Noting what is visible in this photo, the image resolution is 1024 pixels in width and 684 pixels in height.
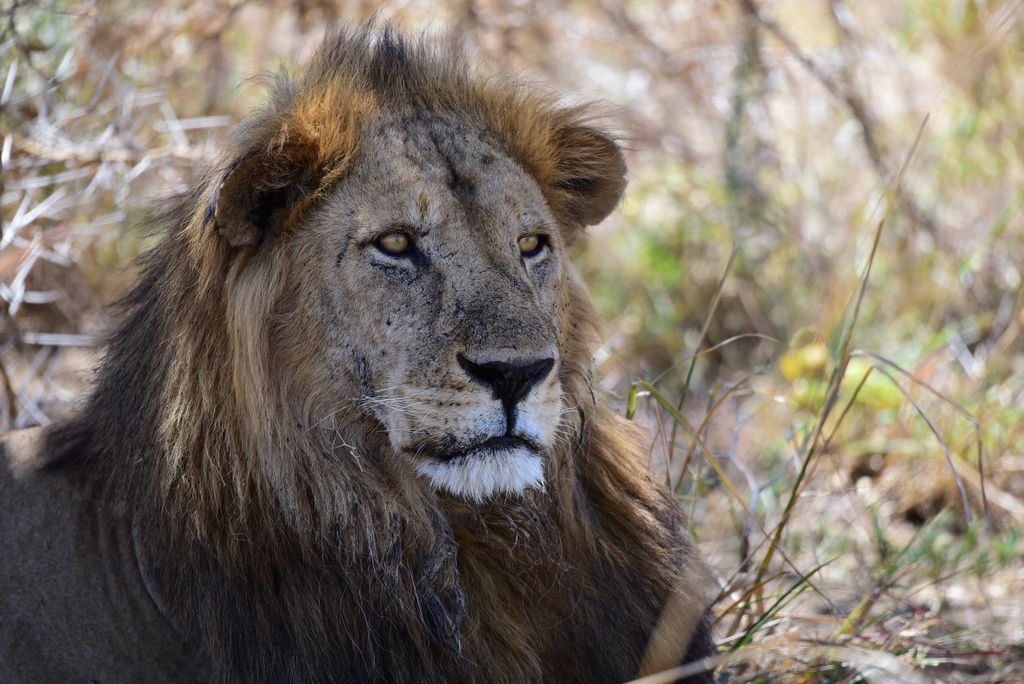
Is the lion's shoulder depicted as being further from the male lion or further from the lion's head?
the lion's head

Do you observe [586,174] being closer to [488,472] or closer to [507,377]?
[507,377]

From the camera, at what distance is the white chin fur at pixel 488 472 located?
2.44m

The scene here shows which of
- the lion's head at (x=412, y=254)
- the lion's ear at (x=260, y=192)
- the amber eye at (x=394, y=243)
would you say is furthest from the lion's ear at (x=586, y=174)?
the lion's ear at (x=260, y=192)

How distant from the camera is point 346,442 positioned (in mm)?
2662

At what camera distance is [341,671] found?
103 inches

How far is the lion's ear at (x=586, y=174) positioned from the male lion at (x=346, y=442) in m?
0.22

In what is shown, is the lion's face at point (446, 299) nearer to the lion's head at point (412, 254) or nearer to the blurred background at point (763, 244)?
the lion's head at point (412, 254)

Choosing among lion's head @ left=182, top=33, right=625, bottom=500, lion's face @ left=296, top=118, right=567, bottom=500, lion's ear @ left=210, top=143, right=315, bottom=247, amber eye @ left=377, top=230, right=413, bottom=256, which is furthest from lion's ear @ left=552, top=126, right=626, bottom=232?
lion's ear @ left=210, top=143, right=315, bottom=247

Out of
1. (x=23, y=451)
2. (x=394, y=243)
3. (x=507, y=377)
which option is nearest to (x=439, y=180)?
(x=394, y=243)

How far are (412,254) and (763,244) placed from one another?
13.6 feet

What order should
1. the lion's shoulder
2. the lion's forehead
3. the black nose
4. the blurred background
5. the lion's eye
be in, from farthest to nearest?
the blurred background
the lion's shoulder
the lion's eye
the lion's forehead
the black nose

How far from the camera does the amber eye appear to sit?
8.70ft

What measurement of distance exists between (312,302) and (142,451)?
542mm

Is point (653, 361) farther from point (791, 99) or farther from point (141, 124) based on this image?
point (141, 124)
